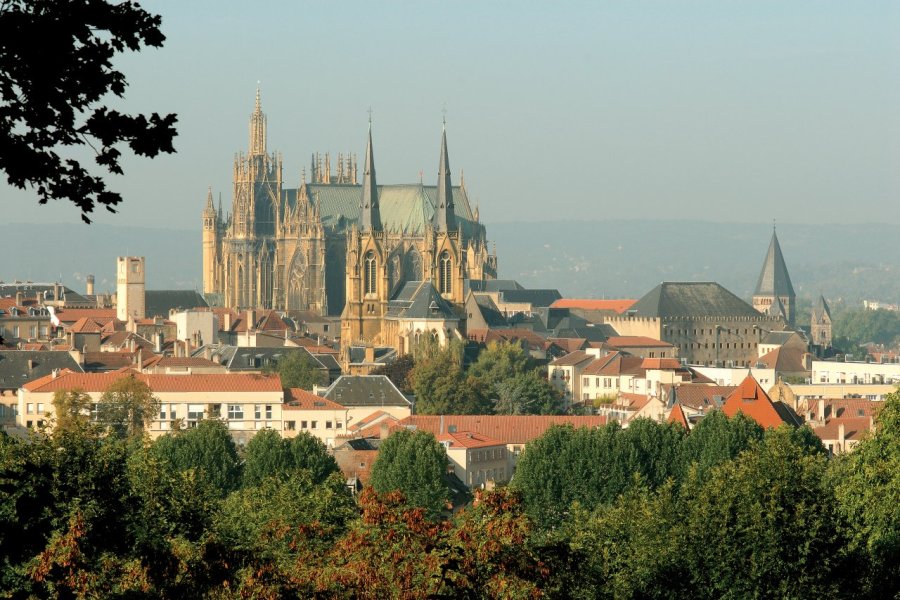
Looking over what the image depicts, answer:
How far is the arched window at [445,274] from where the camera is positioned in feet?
578

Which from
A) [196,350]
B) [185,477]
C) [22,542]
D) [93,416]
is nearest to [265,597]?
[22,542]

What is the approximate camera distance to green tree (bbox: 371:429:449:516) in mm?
80812

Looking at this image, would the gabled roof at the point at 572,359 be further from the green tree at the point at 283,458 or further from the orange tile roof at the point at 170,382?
the green tree at the point at 283,458

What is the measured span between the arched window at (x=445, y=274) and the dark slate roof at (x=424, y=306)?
315 cm

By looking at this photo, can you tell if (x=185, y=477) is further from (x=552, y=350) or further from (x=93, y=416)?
(x=552, y=350)

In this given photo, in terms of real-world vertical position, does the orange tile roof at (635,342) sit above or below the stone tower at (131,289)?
below

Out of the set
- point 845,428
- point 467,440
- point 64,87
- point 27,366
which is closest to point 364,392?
point 27,366

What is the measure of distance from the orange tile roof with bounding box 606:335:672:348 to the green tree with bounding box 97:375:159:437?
76.8 metres

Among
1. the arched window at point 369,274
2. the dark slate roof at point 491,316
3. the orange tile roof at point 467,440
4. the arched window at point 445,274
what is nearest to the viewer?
the orange tile roof at point 467,440

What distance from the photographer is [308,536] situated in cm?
3925

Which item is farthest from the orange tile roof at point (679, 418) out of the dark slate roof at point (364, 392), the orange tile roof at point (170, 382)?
the dark slate roof at point (364, 392)

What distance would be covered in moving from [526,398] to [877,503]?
8361 cm

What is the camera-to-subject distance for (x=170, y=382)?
11412 centimetres

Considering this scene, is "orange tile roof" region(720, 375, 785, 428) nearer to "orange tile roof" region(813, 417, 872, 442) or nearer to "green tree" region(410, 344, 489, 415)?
"orange tile roof" region(813, 417, 872, 442)
